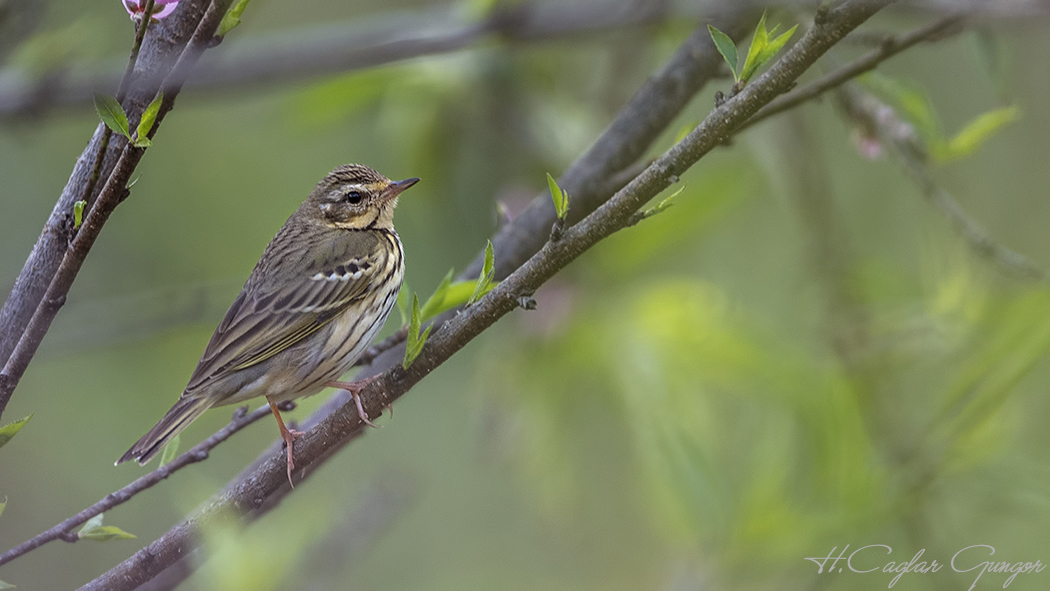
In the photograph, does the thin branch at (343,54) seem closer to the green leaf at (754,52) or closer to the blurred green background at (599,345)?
the blurred green background at (599,345)

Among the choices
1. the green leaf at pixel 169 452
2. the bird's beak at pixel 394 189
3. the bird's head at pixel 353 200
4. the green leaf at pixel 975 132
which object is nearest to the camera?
the green leaf at pixel 169 452

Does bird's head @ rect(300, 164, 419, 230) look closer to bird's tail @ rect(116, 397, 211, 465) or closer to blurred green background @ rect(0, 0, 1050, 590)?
blurred green background @ rect(0, 0, 1050, 590)

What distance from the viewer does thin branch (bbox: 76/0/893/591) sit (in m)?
2.32

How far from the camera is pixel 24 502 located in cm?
732

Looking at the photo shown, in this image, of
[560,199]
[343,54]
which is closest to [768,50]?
[560,199]

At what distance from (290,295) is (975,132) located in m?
2.98

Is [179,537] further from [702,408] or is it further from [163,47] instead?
[702,408]

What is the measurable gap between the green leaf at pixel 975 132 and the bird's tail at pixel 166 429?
303 cm

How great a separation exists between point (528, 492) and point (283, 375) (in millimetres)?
2167

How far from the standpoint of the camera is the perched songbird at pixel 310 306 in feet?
13.1


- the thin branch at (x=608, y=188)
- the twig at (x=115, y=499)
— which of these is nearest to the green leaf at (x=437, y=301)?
the thin branch at (x=608, y=188)

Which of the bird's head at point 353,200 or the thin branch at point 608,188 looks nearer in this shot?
the thin branch at point 608,188

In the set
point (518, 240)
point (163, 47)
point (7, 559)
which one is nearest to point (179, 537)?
point (7, 559)

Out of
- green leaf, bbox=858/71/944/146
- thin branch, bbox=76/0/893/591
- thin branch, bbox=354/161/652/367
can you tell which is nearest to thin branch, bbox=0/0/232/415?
thin branch, bbox=76/0/893/591
